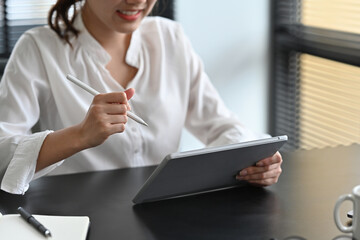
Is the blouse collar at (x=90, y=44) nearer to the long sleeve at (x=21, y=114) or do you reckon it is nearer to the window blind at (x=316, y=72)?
the long sleeve at (x=21, y=114)

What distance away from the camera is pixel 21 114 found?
1855 millimetres

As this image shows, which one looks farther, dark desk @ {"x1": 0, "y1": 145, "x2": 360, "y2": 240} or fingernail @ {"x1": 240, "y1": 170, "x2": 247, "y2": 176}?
fingernail @ {"x1": 240, "y1": 170, "x2": 247, "y2": 176}

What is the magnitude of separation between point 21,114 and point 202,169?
0.68 metres

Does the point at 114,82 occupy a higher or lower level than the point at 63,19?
lower

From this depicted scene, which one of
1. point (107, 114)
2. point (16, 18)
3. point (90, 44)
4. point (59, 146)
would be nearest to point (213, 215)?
point (107, 114)

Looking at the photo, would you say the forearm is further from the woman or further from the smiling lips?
the smiling lips

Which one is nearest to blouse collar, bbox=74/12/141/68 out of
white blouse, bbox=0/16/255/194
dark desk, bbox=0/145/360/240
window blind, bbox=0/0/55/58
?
white blouse, bbox=0/16/255/194

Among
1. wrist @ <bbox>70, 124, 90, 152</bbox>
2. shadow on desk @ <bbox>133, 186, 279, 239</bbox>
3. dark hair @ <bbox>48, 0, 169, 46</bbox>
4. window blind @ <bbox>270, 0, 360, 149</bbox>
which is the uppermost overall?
dark hair @ <bbox>48, 0, 169, 46</bbox>

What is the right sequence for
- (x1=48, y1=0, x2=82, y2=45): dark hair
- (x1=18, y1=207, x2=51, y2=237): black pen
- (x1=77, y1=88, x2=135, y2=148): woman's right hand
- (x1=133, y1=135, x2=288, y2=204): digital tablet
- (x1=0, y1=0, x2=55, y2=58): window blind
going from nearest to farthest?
(x1=18, y1=207, x2=51, y2=237): black pen
(x1=133, y1=135, x2=288, y2=204): digital tablet
(x1=77, y1=88, x2=135, y2=148): woman's right hand
(x1=48, y1=0, x2=82, y2=45): dark hair
(x1=0, y1=0, x2=55, y2=58): window blind

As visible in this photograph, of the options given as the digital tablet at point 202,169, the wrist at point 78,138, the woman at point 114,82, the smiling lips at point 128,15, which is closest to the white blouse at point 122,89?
the woman at point 114,82

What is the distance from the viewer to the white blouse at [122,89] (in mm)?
1918

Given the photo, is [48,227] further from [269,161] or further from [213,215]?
[269,161]

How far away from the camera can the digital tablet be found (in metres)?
1.38

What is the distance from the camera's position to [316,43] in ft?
10.4
